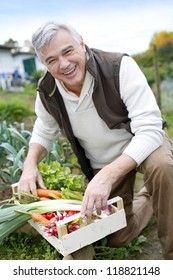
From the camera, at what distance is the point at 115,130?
2.15 metres

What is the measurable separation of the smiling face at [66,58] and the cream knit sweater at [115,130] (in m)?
0.08

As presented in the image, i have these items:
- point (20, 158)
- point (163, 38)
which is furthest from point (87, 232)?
point (163, 38)

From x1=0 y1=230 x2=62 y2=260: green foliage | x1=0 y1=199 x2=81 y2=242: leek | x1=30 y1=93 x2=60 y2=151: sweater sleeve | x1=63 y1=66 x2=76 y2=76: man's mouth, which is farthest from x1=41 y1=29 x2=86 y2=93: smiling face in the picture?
x1=0 y1=230 x2=62 y2=260: green foliage

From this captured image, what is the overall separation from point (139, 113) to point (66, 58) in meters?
0.44

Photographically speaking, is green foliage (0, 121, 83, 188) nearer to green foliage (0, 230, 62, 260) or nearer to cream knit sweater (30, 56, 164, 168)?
cream knit sweater (30, 56, 164, 168)

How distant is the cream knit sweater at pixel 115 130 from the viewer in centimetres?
193

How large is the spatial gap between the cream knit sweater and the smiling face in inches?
3.3

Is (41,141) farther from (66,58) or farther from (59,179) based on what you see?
(66,58)

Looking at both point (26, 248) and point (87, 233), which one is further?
point (26, 248)

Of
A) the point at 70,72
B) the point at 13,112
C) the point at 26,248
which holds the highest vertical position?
the point at 70,72

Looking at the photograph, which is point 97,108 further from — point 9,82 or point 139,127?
point 9,82

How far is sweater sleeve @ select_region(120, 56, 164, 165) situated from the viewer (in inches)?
75.2

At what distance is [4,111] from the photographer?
496 centimetres

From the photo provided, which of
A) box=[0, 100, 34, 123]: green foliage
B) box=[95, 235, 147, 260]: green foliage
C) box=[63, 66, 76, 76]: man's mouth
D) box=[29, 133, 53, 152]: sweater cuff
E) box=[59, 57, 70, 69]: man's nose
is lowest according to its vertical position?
box=[0, 100, 34, 123]: green foliage
